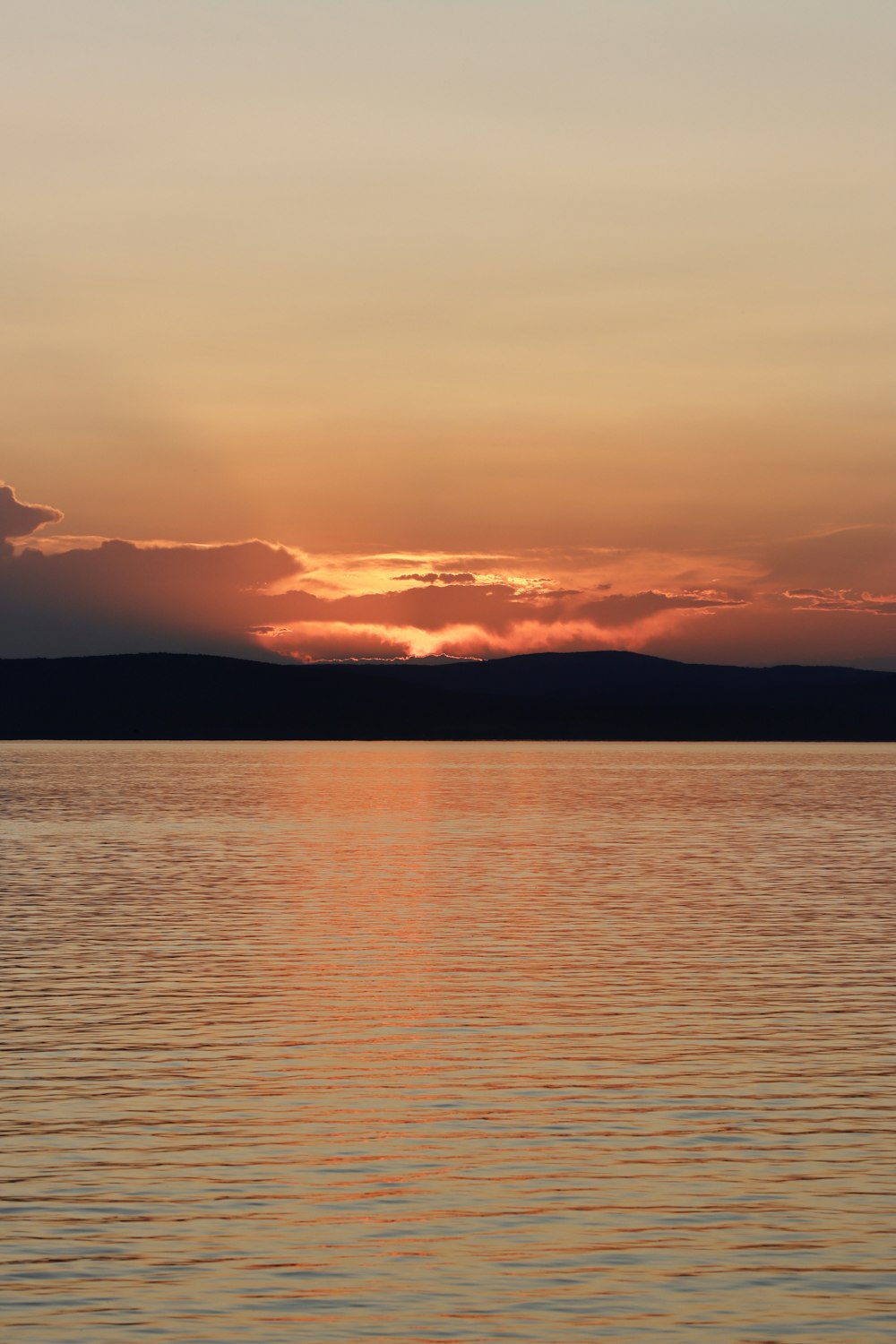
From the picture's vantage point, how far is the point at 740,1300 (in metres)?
15.8

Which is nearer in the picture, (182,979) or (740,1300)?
(740,1300)

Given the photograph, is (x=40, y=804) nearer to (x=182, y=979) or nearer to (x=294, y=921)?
(x=294, y=921)

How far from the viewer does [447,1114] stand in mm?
22875

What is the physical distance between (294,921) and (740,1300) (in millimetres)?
30380

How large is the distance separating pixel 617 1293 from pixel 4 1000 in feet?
59.2

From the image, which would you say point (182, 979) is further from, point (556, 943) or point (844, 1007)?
point (844, 1007)

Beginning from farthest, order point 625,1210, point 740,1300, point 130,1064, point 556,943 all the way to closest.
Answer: point 556,943, point 130,1064, point 625,1210, point 740,1300

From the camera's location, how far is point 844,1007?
103ft

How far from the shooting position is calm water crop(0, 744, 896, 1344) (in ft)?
51.9

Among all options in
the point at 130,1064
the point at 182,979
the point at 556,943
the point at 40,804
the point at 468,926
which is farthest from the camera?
the point at 40,804

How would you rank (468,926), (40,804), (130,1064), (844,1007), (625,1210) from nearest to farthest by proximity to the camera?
(625,1210) < (130,1064) < (844,1007) < (468,926) < (40,804)

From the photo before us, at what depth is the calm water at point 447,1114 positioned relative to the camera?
623 inches

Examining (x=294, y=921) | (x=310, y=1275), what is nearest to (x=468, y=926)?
(x=294, y=921)

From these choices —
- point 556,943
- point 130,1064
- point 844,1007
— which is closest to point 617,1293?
point 130,1064
